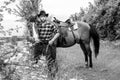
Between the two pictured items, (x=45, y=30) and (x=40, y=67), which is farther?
(x=45, y=30)

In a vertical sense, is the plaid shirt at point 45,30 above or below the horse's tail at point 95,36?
above

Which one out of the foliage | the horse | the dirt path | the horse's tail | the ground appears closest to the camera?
the ground

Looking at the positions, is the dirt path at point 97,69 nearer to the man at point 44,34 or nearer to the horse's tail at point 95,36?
the man at point 44,34

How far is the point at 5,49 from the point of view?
189cm

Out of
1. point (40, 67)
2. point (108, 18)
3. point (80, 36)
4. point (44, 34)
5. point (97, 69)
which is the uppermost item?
point (40, 67)

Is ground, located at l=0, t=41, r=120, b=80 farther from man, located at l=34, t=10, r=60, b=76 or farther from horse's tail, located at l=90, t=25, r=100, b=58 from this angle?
horse's tail, located at l=90, t=25, r=100, b=58

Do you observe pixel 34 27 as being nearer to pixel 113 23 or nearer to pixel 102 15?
pixel 113 23

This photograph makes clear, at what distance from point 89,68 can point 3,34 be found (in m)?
5.53

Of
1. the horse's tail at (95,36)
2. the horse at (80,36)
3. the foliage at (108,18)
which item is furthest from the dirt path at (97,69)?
the foliage at (108,18)

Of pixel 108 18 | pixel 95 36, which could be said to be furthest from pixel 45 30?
pixel 108 18

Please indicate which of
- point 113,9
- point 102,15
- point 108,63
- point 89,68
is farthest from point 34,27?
point 102,15

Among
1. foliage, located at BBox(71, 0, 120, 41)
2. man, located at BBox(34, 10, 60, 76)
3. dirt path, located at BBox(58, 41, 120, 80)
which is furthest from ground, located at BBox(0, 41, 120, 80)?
foliage, located at BBox(71, 0, 120, 41)

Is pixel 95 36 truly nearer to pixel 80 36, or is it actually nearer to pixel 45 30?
pixel 80 36

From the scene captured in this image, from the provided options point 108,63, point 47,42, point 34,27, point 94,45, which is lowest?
point 108,63
